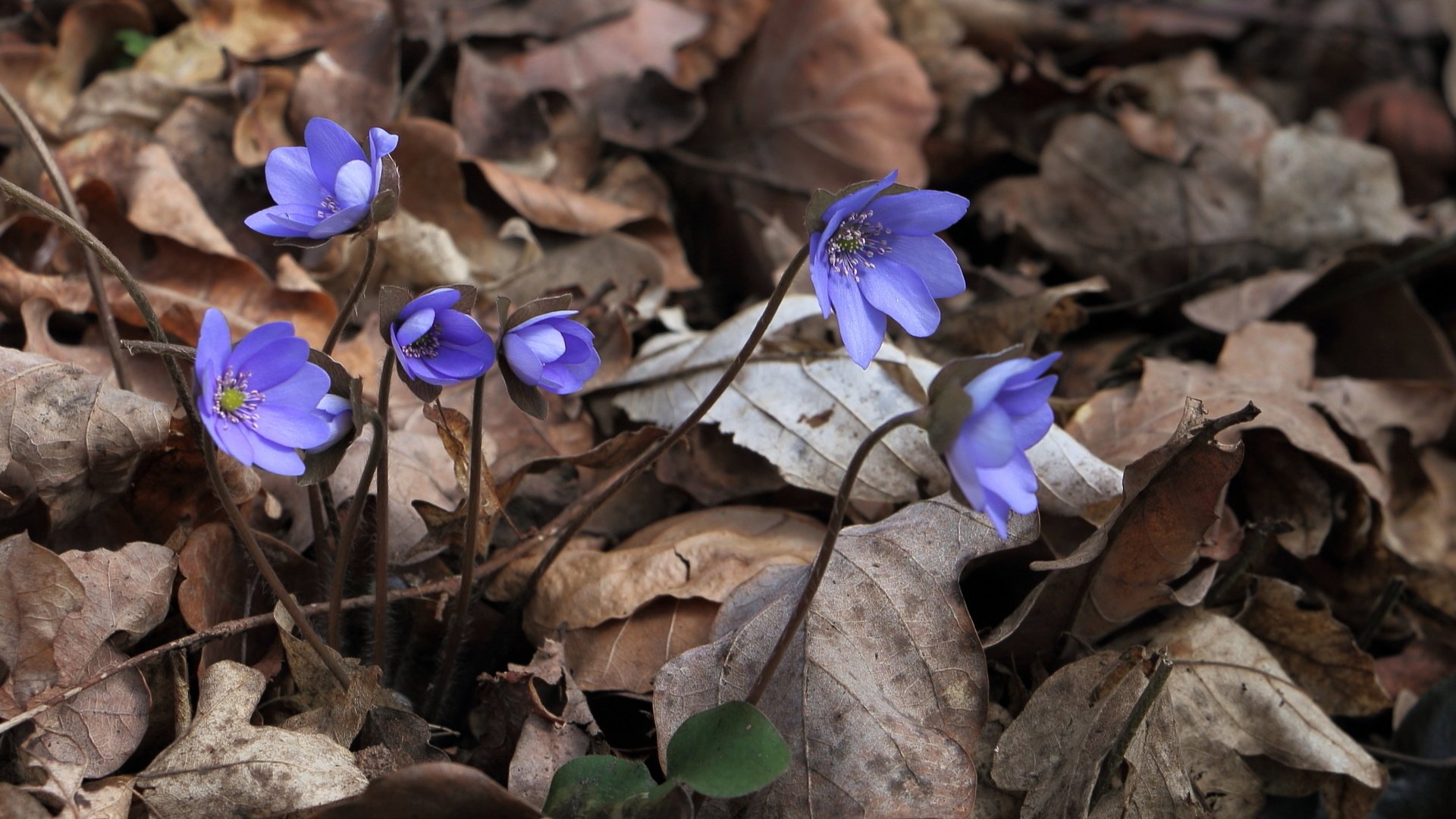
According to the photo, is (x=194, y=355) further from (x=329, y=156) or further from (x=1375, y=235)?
(x=1375, y=235)

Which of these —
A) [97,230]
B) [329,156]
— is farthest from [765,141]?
[329,156]

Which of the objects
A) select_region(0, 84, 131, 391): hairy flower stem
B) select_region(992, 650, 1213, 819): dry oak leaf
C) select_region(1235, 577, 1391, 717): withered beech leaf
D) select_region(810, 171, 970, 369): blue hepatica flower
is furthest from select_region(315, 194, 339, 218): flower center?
select_region(1235, 577, 1391, 717): withered beech leaf

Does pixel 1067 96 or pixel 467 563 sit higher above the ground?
pixel 467 563

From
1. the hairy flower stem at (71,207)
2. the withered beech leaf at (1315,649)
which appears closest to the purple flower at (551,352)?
the hairy flower stem at (71,207)

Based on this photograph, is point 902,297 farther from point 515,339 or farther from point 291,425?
point 291,425

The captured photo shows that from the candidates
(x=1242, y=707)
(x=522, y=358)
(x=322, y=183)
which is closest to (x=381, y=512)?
(x=522, y=358)

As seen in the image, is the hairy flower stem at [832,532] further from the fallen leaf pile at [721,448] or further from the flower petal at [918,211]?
the flower petal at [918,211]

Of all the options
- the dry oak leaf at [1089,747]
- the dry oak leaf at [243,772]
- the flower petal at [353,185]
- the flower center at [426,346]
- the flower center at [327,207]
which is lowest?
the dry oak leaf at [1089,747]
